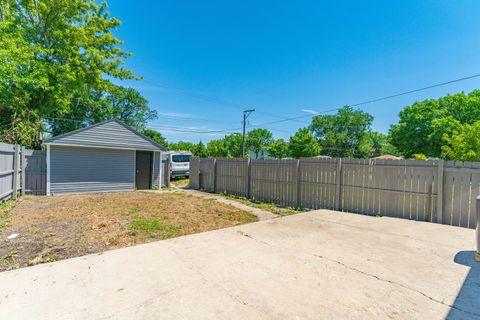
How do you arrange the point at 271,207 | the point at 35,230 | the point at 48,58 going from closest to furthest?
the point at 35,230
the point at 271,207
the point at 48,58

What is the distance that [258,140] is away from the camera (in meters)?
52.8

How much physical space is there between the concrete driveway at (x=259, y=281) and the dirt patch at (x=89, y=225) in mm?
624

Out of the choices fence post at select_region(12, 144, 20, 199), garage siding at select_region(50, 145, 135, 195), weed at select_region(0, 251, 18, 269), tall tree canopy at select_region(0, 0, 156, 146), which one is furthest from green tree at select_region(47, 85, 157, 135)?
weed at select_region(0, 251, 18, 269)

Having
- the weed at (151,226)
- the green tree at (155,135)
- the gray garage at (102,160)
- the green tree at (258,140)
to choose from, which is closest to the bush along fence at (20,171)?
the gray garage at (102,160)

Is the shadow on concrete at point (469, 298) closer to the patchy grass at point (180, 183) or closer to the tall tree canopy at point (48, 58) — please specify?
the patchy grass at point (180, 183)

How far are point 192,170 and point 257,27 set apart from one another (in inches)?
358

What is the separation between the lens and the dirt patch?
3752 millimetres

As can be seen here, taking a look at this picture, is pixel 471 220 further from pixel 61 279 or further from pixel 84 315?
pixel 61 279

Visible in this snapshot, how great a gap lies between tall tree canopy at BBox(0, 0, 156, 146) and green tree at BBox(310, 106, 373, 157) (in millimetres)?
40593

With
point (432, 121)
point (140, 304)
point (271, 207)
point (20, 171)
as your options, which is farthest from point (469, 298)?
point (432, 121)

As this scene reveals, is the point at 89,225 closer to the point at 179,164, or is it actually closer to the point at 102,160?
the point at 102,160

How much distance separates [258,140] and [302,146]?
16627 mm

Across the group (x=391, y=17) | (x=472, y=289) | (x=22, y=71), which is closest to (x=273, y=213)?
(x=472, y=289)

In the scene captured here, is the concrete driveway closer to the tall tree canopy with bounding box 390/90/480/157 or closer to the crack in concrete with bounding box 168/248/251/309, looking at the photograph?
the crack in concrete with bounding box 168/248/251/309
